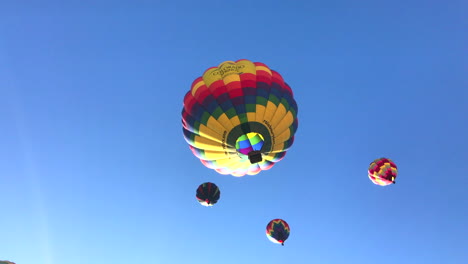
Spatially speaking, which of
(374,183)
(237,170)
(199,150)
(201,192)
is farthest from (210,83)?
(374,183)

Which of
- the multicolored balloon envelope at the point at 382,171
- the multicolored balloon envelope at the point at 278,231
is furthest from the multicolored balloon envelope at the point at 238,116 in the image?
the multicolored balloon envelope at the point at 382,171

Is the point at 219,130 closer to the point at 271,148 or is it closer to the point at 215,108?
the point at 215,108

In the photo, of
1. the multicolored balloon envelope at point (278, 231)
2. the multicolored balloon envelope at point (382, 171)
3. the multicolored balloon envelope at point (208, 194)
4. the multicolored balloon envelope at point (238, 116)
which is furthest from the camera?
the multicolored balloon envelope at point (382, 171)

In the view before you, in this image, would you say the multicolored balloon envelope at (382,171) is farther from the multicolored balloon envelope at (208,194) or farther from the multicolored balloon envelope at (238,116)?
the multicolored balloon envelope at (208,194)

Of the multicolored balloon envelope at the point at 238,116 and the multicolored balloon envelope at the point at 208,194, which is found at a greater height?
the multicolored balloon envelope at the point at 238,116

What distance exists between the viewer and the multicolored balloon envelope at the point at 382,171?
16.2m

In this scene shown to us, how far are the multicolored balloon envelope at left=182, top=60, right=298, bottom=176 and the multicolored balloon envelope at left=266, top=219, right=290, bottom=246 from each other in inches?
165

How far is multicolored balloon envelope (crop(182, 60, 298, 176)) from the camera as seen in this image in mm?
12594

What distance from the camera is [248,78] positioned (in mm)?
13023

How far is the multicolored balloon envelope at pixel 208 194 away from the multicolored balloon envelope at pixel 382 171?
26.9 ft

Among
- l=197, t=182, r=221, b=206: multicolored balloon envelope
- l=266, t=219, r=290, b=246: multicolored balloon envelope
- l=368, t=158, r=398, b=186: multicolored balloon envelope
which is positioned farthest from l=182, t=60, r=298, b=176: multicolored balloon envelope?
l=368, t=158, r=398, b=186: multicolored balloon envelope

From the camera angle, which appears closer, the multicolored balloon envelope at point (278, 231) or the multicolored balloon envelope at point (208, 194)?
the multicolored balloon envelope at point (278, 231)

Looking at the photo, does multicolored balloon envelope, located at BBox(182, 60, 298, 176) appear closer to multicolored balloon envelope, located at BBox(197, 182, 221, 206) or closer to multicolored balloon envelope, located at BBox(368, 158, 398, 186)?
multicolored balloon envelope, located at BBox(197, 182, 221, 206)

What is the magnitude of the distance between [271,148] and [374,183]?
24.9ft
